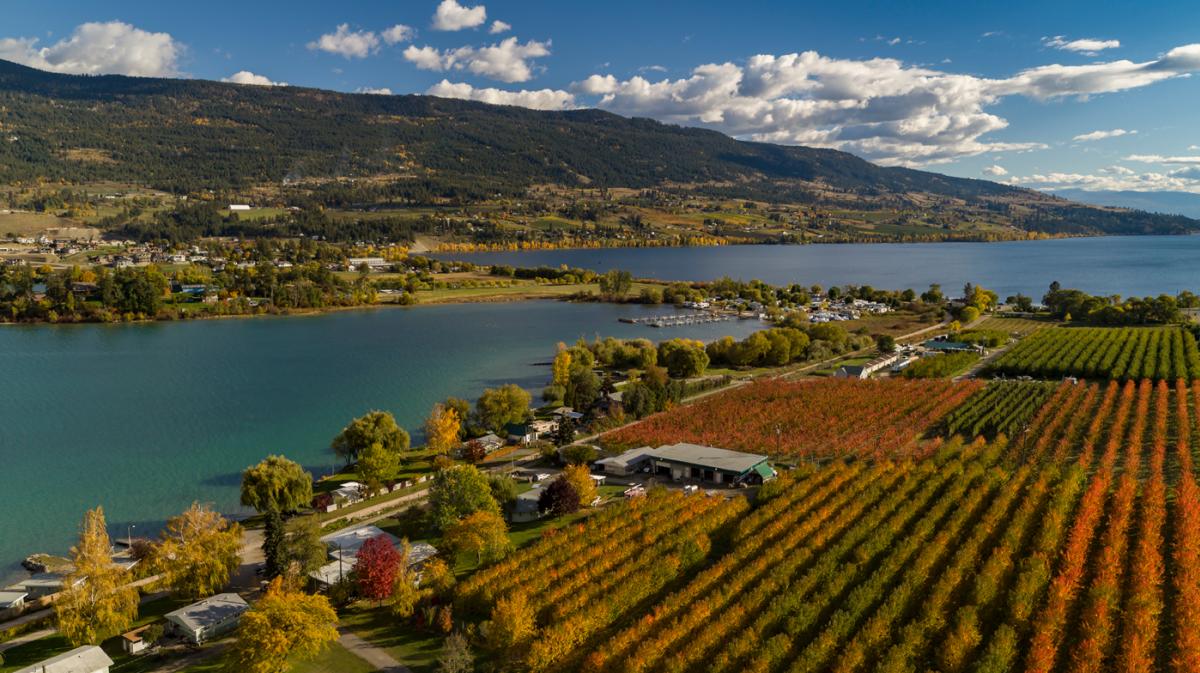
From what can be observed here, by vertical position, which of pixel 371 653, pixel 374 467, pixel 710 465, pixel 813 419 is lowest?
pixel 371 653

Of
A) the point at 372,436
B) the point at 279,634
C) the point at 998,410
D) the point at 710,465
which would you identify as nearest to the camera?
the point at 279,634

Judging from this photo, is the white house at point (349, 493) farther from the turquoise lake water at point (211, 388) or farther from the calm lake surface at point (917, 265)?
the calm lake surface at point (917, 265)

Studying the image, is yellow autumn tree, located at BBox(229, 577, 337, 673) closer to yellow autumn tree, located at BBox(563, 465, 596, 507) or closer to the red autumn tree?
the red autumn tree

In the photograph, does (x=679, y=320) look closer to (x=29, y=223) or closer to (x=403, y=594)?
(x=403, y=594)

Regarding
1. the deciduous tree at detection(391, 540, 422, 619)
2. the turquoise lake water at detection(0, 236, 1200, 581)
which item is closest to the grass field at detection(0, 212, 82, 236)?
the turquoise lake water at detection(0, 236, 1200, 581)

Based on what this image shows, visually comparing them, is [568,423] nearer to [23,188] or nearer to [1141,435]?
[1141,435]

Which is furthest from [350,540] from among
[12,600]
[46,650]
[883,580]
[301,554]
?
[883,580]

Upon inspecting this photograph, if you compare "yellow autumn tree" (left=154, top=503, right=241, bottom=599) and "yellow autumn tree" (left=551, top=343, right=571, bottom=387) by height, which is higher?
"yellow autumn tree" (left=551, top=343, right=571, bottom=387)
